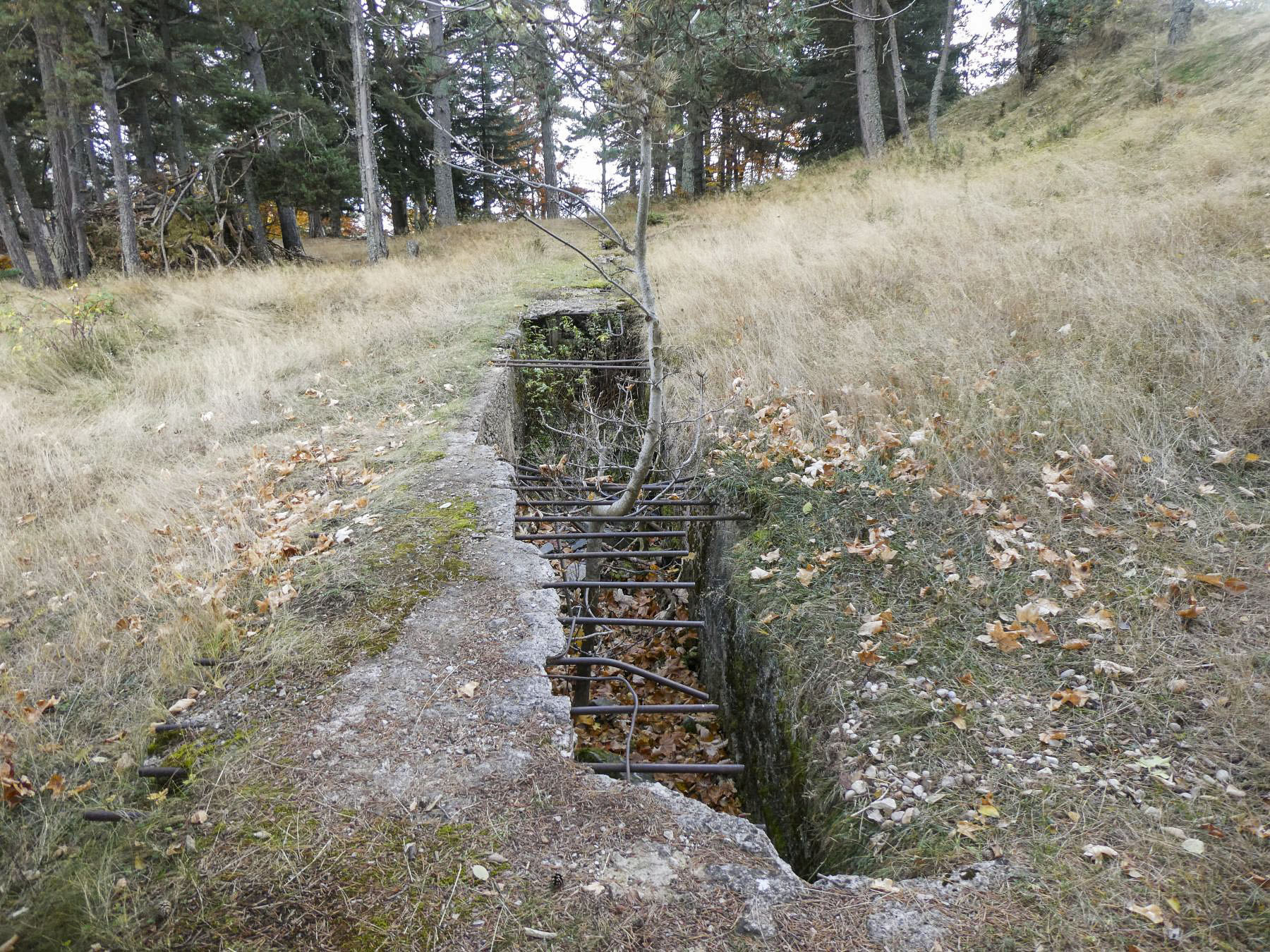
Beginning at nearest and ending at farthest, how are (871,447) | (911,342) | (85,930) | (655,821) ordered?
(85,930) < (655,821) < (871,447) < (911,342)

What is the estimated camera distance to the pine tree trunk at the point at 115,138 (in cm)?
1072


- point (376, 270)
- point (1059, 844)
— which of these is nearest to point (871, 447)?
point (1059, 844)

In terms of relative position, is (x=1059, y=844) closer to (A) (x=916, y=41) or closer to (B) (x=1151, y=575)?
(B) (x=1151, y=575)

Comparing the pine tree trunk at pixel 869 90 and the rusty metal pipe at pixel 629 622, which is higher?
the pine tree trunk at pixel 869 90

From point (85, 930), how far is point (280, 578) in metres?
1.67

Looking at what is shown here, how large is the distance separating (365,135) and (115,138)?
4026mm

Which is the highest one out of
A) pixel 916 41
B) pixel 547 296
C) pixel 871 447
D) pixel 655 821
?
pixel 916 41

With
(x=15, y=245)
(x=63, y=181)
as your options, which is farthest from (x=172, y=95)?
(x=15, y=245)

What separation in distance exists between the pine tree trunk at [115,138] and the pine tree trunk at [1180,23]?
18.9m

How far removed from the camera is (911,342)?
530 centimetres

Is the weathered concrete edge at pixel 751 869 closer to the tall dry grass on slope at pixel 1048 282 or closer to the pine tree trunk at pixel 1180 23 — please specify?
the tall dry grass on slope at pixel 1048 282

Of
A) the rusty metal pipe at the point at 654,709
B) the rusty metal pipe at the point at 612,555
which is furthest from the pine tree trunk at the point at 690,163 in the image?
the rusty metal pipe at the point at 654,709

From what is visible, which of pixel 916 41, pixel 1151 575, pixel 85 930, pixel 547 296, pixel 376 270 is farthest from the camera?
pixel 916 41

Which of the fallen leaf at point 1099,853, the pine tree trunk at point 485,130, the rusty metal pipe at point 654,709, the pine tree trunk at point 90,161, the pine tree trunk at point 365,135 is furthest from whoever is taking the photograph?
the pine tree trunk at point 485,130
